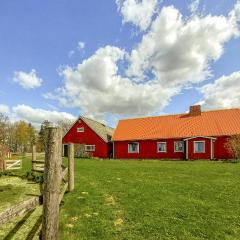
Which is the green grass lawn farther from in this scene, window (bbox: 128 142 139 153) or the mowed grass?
window (bbox: 128 142 139 153)

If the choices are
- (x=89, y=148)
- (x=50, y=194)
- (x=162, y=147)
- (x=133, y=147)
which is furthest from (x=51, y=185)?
(x=89, y=148)

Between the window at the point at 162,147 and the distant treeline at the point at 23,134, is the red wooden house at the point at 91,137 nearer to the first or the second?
the window at the point at 162,147

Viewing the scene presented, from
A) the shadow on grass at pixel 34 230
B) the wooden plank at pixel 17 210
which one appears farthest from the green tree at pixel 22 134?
the wooden plank at pixel 17 210

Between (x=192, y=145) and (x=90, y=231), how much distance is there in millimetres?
30161

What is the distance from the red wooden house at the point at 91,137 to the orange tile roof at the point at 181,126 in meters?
2.25

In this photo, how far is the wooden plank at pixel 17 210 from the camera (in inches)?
156

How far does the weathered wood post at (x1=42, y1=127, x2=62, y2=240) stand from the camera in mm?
4180

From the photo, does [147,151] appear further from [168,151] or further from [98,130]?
[98,130]

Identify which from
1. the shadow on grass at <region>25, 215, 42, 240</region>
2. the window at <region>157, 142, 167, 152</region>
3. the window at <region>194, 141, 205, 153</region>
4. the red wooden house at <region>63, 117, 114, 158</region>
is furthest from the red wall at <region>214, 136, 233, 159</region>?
the shadow on grass at <region>25, 215, 42, 240</region>

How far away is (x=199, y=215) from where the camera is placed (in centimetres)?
737

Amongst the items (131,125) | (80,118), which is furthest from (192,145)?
(80,118)

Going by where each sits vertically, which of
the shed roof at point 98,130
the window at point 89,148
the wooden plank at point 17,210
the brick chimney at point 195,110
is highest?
the brick chimney at point 195,110

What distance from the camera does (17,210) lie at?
4293 millimetres

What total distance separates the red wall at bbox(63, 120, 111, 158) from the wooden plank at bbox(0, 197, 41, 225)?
37087 millimetres
